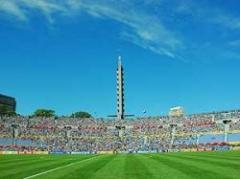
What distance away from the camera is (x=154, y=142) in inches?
4355

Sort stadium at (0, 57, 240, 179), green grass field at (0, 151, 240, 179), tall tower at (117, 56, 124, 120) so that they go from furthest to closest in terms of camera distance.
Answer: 1. tall tower at (117, 56, 124, 120)
2. stadium at (0, 57, 240, 179)
3. green grass field at (0, 151, 240, 179)

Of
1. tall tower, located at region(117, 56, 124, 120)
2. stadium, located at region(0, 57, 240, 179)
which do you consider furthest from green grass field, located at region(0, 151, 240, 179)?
tall tower, located at region(117, 56, 124, 120)

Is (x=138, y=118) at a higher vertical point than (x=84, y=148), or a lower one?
higher

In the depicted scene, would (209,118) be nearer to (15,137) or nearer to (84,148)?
(84,148)

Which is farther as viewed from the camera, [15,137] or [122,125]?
[122,125]

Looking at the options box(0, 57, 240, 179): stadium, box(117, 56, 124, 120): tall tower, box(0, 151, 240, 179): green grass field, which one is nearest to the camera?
box(0, 151, 240, 179): green grass field

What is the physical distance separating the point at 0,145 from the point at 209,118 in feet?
159

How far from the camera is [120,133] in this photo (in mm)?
125938

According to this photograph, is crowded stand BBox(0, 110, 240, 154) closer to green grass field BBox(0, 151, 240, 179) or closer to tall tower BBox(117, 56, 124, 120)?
tall tower BBox(117, 56, 124, 120)

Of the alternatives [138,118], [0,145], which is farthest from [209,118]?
[0,145]

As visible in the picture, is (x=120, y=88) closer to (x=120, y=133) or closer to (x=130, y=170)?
(x=120, y=133)

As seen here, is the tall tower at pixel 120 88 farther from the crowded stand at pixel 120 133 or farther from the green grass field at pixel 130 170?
the green grass field at pixel 130 170

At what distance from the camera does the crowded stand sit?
339 ft

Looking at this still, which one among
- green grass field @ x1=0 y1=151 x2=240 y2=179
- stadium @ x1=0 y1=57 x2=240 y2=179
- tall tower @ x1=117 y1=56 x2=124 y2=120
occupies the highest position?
tall tower @ x1=117 y1=56 x2=124 y2=120
